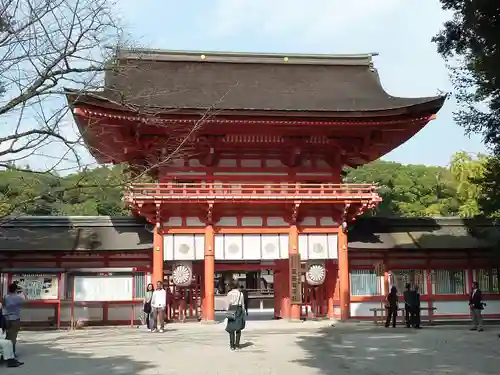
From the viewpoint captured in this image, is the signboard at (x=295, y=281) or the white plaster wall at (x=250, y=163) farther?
the white plaster wall at (x=250, y=163)

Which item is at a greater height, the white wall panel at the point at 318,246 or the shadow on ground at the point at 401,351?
the white wall panel at the point at 318,246

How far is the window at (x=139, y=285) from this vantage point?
22828mm

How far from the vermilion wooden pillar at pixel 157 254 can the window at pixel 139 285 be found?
73cm

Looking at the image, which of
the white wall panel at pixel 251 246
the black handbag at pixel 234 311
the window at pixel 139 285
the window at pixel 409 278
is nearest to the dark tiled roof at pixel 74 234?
the window at pixel 139 285

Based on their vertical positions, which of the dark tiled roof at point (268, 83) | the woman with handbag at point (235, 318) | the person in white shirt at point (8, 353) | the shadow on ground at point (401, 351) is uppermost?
the dark tiled roof at point (268, 83)

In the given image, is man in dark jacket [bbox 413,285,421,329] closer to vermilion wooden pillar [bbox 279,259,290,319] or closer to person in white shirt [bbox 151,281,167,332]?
vermilion wooden pillar [bbox 279,259,290,319]

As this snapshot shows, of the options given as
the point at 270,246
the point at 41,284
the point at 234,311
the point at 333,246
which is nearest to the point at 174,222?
the point at 270,246

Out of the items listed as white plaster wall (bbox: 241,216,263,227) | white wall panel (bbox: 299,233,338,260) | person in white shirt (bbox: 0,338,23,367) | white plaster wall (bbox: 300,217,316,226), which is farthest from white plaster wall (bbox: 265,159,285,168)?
person in white shirt (bbox: 0,338,23,367)

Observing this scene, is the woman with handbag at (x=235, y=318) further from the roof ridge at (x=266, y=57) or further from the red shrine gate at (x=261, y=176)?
the roof ridge at (x=266, y=57)

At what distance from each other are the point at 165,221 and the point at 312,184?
571cm

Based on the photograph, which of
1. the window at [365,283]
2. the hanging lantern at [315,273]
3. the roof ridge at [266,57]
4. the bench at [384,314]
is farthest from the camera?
the roof ridge at [266,57]

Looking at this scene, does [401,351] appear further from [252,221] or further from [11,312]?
[252,221]

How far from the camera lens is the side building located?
21875 millimetres

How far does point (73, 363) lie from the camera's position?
1252cm
